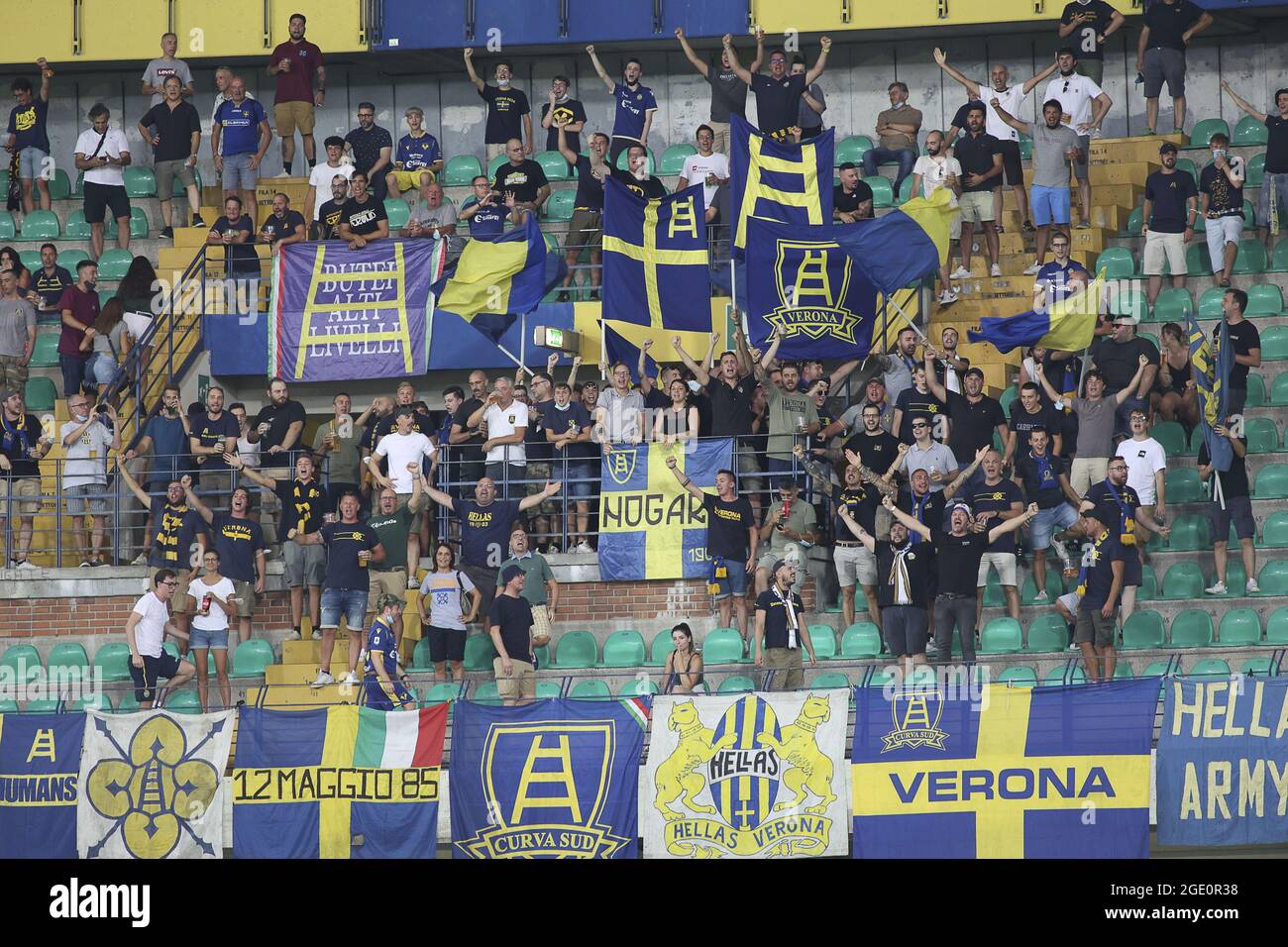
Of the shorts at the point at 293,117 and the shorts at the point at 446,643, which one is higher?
the shorts at the point at 293,117

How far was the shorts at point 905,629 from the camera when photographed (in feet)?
56.9

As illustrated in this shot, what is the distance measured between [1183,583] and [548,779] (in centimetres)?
645

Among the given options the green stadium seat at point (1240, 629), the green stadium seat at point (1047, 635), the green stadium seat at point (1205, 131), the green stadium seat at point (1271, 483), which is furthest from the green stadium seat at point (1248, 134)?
the green stadium seat at point (1047, 635)

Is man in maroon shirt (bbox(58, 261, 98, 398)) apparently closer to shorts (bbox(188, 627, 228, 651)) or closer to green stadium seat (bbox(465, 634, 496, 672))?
shorts (bbox(188, 627, 228, 651))

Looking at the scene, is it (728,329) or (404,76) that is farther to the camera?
(404,76)

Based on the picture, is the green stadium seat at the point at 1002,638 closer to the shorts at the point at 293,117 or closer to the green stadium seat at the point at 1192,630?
the green stadium seat at the point at 1192,630

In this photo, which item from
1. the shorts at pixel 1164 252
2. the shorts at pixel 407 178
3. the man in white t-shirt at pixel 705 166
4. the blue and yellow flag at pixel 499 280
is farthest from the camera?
the shorts at pixel 407 178

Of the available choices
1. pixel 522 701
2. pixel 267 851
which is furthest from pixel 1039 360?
pixel 267 851

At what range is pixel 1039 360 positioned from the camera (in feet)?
65.1

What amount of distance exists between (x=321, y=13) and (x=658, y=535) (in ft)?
35.8

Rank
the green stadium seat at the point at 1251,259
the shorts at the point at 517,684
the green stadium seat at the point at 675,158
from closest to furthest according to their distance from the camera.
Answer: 1. the shorts at the point at 517,684
2. the green stadium seat at the point at 1251,259
3. the green stadium seat at the point at 675,158

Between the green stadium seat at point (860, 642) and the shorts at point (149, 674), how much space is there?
20.6 ft
